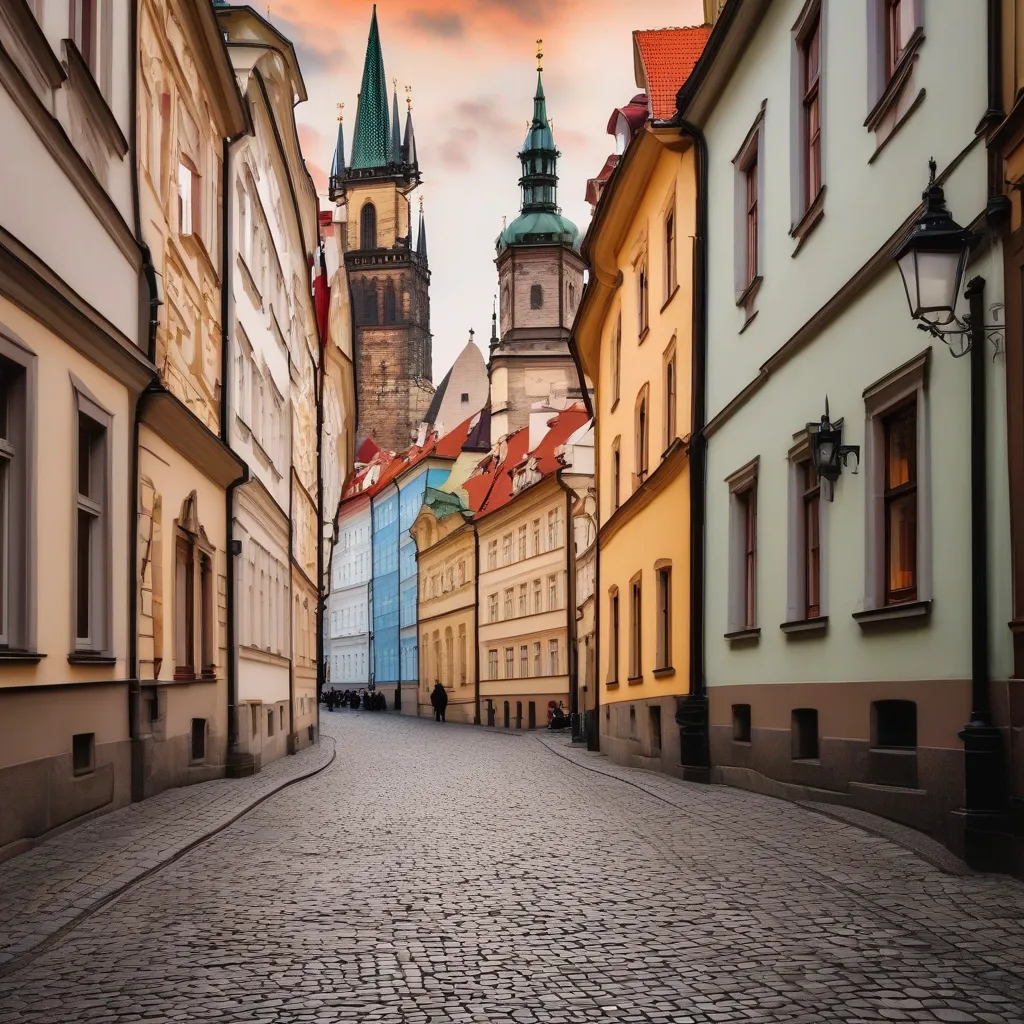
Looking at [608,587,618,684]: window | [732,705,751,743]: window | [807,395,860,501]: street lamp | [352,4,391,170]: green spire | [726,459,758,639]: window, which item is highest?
[352,4,391,170]: green spire

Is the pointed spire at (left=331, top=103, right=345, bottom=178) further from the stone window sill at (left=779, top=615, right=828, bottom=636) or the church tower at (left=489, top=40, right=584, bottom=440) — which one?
the stone window sill at (left=779, top=615, right=828, bottom=636)

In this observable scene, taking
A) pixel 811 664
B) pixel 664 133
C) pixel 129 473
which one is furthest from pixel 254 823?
pixel 664 133

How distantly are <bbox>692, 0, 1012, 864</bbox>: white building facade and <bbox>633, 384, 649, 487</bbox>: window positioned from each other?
612 centimetres

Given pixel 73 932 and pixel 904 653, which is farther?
pixel 904 653

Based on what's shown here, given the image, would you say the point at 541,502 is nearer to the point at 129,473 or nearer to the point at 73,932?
the point at 129,473

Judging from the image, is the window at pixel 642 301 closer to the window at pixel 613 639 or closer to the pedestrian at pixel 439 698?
the window at pixel 613 639

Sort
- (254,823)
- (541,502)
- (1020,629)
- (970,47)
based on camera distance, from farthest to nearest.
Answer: (541,502)
(254,823)
(970,47)
(1020,629)

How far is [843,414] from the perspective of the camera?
43.3 ft

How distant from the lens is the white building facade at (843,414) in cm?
1037

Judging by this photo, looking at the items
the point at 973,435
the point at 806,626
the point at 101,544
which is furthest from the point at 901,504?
the point at 101,544

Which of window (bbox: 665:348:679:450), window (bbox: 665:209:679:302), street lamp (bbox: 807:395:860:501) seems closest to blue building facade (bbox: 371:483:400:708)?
window (bbox: 665:348:679:450)

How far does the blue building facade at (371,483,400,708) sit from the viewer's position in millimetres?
85625

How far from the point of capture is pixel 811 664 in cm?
1398

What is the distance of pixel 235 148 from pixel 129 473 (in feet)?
27.2
